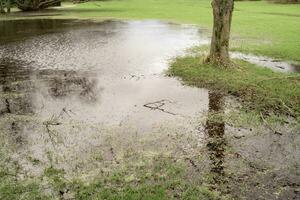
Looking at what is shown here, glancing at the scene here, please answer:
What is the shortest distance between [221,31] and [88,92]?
553 cm

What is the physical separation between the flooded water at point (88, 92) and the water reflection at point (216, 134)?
0.31 meters

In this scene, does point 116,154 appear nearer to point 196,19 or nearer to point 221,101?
point 221,101

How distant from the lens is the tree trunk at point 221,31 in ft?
48.2

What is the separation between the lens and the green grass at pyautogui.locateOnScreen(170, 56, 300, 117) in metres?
11.0

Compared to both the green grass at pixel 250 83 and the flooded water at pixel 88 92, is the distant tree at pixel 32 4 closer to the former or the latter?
the flooded water at pixel 88 92

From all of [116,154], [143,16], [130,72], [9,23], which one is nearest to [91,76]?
[130,72]

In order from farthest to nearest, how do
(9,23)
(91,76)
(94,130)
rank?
(9,23), (91,76), (94,130)

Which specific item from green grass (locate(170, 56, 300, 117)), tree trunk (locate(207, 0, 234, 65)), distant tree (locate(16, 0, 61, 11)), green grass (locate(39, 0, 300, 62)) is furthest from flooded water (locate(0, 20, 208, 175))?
distant tree (locate(16, 0, 61, 11))

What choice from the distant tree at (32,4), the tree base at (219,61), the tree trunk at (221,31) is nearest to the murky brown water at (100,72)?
the tree base at (219,61)

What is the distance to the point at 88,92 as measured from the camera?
1238 cm

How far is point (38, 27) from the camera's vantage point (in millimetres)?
27359

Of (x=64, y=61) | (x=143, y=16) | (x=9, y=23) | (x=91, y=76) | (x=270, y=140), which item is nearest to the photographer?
(x=270, y=140)

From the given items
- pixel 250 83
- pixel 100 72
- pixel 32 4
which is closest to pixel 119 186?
pixel 250 83

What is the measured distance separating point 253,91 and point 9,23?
73.7 ft
